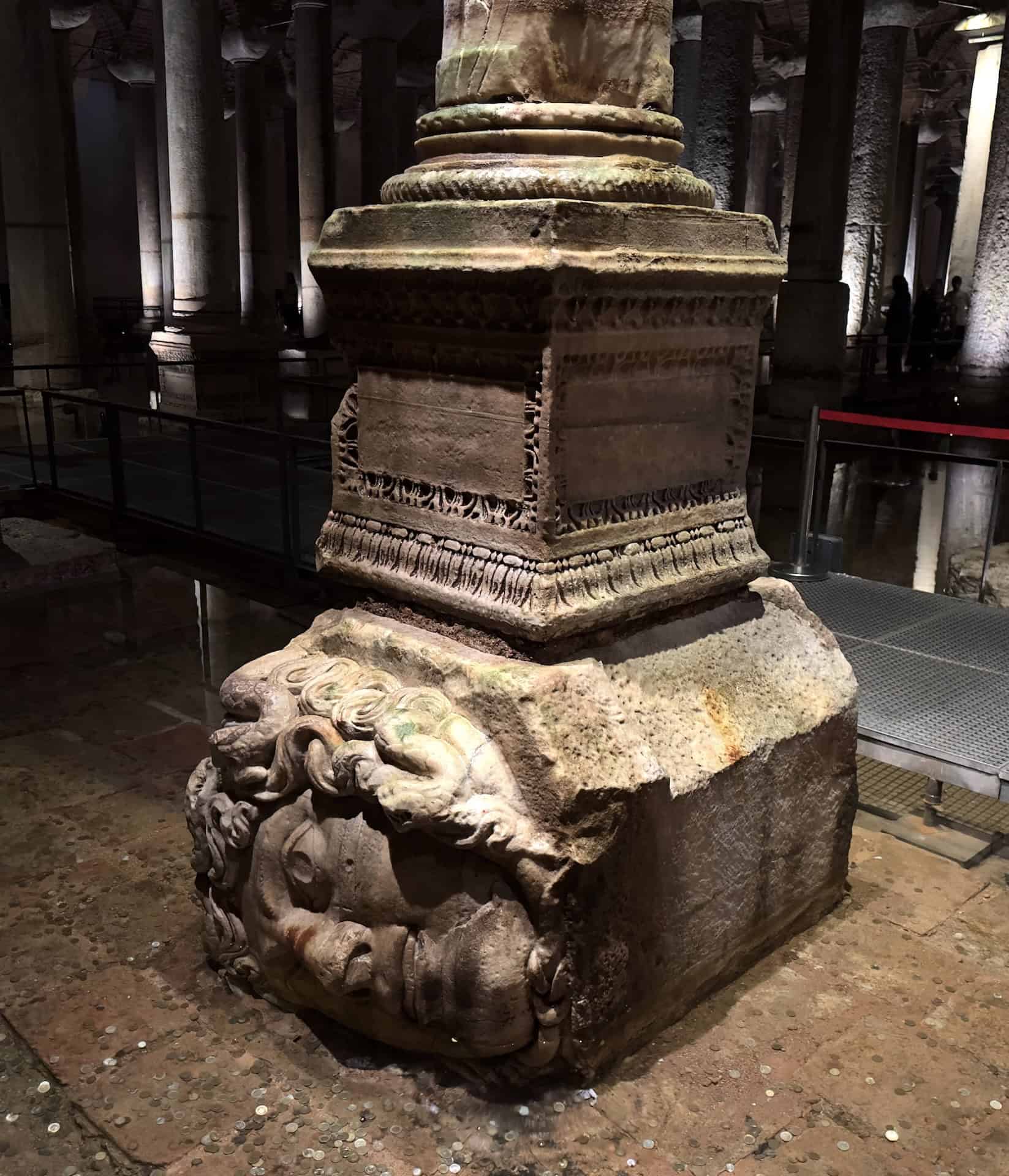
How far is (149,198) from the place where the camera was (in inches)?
838

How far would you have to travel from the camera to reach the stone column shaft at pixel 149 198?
2088 cm

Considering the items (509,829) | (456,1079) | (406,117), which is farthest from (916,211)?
(456,1079)

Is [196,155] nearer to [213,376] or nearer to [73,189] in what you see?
[213,376]

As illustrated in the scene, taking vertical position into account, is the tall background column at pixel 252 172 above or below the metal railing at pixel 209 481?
above

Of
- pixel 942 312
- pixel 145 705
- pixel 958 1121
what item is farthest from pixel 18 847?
pixel 942 312

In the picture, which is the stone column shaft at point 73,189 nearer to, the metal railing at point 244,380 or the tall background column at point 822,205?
the metal railing at point 244,380

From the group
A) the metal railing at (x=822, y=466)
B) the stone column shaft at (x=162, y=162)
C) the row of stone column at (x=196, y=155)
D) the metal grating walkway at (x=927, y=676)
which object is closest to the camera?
the metal grating walkway at (x=927, y=676)

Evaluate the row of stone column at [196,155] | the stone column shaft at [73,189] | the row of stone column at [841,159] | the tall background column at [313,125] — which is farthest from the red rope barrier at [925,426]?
the stone column shaft at [73,189]

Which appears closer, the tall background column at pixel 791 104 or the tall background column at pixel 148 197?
the tall background column at pixel 791 104

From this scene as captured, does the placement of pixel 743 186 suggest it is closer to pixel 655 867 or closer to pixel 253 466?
pixel 253 466

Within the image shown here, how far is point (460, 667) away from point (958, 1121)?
1450 millimetres

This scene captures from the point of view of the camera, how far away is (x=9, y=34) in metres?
10.4

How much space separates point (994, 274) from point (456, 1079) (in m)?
11.2

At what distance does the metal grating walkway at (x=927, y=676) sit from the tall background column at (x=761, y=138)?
18.0 meters
